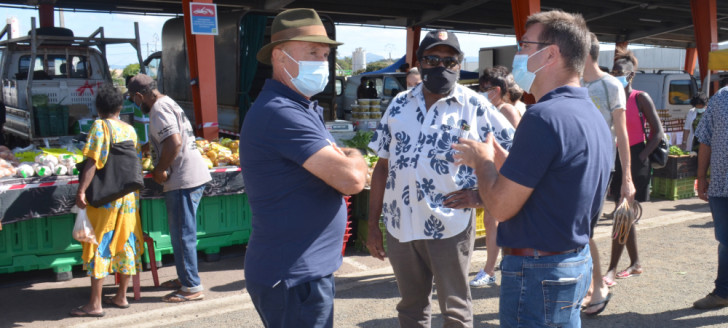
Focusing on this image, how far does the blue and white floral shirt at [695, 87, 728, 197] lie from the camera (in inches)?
175

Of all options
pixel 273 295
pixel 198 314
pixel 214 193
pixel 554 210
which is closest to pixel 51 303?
pixel 198 314

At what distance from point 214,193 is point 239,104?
4.82 metres

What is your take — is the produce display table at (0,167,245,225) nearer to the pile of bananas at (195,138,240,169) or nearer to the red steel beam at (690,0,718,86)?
the pile of bananas at (195,138,240,169)

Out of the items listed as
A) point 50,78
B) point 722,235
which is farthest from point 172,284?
point 50,78

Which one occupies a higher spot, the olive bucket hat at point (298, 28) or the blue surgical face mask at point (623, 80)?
the olive bucket hat at point (298, 28)

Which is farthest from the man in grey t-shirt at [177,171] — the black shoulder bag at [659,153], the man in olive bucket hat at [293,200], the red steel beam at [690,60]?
the red steel beam at [690,60]

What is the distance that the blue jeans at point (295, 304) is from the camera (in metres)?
2.36

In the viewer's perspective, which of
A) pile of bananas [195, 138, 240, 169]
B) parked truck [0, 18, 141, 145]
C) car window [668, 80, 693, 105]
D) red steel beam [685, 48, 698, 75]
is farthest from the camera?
red steel beam [685, 48, 698, 75]

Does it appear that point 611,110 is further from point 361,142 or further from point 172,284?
point 361,142

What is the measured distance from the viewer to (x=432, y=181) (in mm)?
3229

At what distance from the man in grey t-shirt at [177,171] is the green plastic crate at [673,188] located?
7.64 m

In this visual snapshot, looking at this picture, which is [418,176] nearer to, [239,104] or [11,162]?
[11,162]

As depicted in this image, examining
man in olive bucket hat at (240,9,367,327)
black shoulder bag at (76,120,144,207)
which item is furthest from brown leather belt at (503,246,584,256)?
black shoulder bag at (76,120,144,207)

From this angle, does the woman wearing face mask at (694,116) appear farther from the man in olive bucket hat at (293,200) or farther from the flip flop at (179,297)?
the man in olive bucket hat at (293,200)
